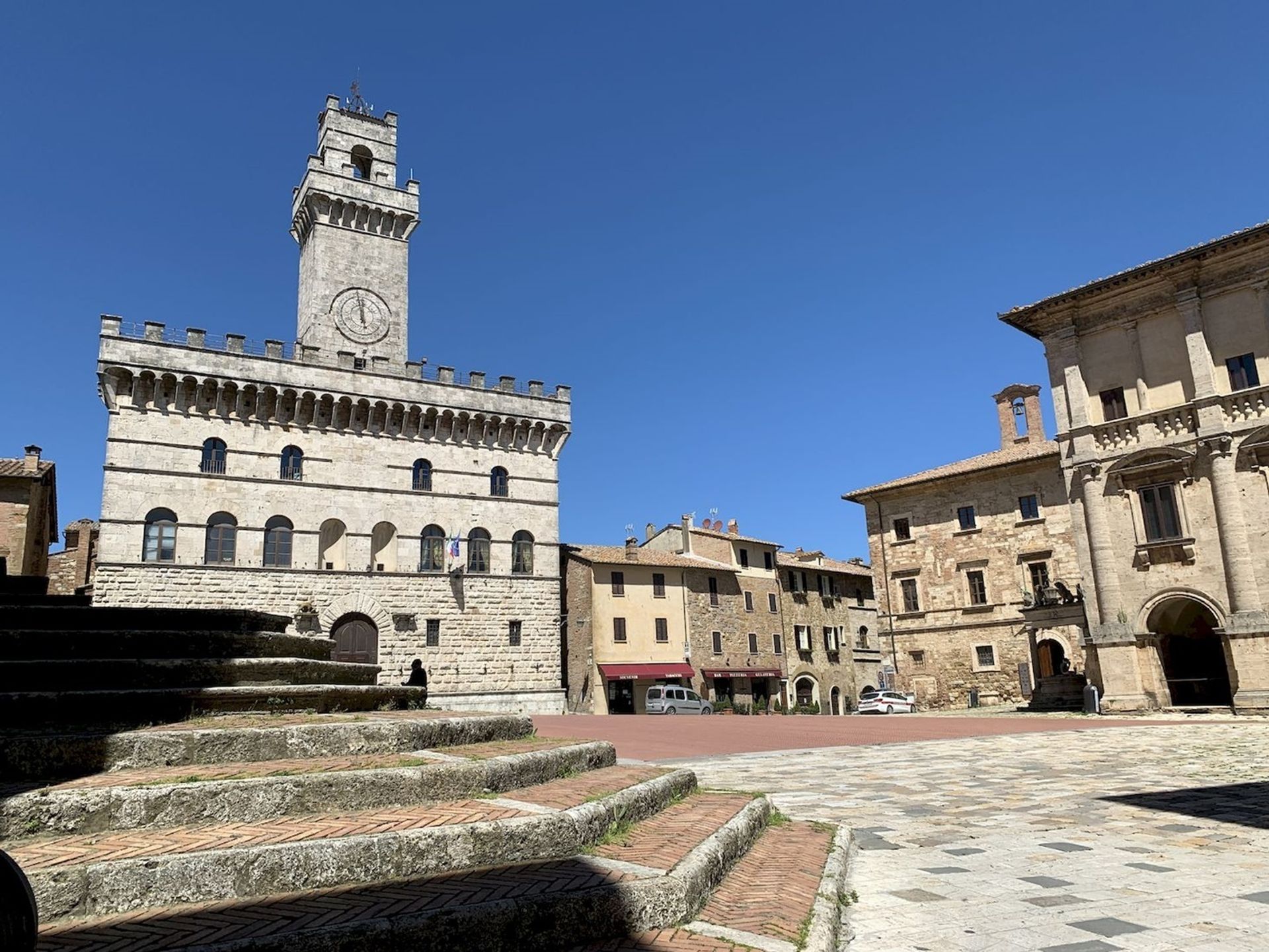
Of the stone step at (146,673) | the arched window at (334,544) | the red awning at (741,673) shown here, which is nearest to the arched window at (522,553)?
the arched window at (334,544)

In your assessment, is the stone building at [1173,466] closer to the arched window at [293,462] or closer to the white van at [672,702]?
the white van at [672,702]

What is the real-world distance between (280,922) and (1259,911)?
5.18 metres

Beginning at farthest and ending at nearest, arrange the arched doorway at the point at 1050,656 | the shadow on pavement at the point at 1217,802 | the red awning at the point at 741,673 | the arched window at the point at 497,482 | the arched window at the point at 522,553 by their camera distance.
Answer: the red awning at the point at 741,673, the arched window at the point at 497,482, the arched window at the point at 522,553, the arched doorway at the point at 1050,656, the shadow on pavement at the point at 1217,802

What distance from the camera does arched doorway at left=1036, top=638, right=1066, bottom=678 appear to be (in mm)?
34625

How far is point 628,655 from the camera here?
42.2m

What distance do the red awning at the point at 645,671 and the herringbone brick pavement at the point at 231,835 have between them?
36835 mm

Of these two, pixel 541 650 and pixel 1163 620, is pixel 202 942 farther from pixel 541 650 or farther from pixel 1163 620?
pixel 541 650

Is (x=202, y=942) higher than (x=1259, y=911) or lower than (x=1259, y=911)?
higher

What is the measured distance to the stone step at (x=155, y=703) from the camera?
5973mm

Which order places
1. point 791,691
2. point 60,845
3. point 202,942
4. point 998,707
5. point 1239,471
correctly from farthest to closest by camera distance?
point 791,691 → point 998,707 → point 1239,471 → point 60,845 → point 202,942

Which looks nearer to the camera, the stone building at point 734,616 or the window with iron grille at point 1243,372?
the window with iron grille at point 1243,372

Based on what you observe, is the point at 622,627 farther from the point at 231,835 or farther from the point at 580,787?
the point at 231,835

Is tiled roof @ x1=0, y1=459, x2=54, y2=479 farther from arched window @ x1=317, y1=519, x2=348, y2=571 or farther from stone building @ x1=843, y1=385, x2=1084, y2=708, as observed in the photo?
stone building @ x1=843, y1=385, x2=1084, y2=708

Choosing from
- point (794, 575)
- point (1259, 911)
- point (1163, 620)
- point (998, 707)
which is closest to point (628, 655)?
point (794, 575)
